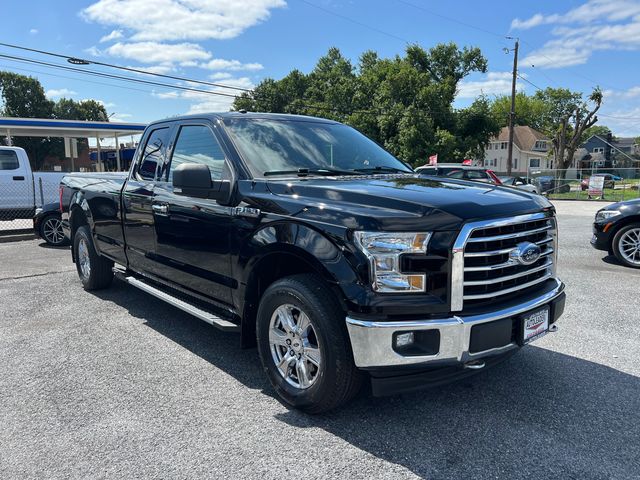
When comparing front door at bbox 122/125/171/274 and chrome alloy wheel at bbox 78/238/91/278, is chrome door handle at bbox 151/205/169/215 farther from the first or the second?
chrome alloy wheel at bbox 78/238/91/278

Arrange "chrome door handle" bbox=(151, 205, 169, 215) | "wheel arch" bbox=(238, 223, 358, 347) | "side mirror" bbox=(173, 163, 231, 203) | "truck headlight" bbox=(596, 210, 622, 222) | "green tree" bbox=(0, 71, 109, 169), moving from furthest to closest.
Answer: "green tree" bbox=(0, 71, 109, 169)
"truck headlight" bbox=(596, 210, 622, 222)
"chrome door handle" bbox=(151, 205, 169, 215)
"side mirror" bbox=(173, 163, 231, 203)
"wheel arch" bbox=(238, 223, 358, 347)

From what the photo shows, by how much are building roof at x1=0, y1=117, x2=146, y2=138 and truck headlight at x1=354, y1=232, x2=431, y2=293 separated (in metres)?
24.5

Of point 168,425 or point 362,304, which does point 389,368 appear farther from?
point 168,425

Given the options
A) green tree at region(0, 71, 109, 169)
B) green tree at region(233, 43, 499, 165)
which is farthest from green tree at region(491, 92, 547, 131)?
green tree at region(0, 71, 109, 169)

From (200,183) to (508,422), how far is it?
8.61 feet

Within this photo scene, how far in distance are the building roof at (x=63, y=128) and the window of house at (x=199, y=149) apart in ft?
71.9

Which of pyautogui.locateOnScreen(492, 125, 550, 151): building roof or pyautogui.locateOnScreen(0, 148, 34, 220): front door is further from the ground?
pyautogui.locateOnScreen(492, 125, 550, 151): building roof

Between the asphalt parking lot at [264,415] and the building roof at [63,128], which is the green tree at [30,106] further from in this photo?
the asphalt parking lot at [264,415]

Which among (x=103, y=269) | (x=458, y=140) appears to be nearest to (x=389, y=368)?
(x=103, y=269)

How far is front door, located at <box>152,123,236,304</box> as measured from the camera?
12.4 feet

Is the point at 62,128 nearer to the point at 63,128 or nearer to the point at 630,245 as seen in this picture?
the point at 63,128

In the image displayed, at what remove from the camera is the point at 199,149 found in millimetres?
4242

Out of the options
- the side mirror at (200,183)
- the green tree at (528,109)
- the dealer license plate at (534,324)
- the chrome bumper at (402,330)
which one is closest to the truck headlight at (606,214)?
the dealer license plate at (534,324)

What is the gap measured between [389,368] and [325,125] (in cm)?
262
